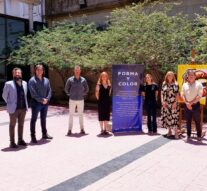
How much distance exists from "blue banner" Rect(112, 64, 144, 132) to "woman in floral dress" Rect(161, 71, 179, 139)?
3.10ft

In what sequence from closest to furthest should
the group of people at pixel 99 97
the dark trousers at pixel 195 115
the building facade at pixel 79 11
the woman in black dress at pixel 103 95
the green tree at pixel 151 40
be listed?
the group of people at pixel 99 97 → the dark trousers at pixel 195 115 → the woman in black dress at pixel 103 95 → the green tree at pixel 151 40 → the building facade at pixel 79 11

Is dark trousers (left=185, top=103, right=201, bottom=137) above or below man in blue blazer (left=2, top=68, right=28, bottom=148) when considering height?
below

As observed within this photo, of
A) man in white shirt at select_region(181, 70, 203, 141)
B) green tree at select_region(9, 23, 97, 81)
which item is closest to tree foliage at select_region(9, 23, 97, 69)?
green tree at select_region(9, 23, 97, 81)

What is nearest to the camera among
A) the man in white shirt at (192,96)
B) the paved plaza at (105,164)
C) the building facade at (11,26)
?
the paved plaza at (105,164)

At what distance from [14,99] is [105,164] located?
2.63 m

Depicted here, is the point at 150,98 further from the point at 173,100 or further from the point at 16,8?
the point at 16,8

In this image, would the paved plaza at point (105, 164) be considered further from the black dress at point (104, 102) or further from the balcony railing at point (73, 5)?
the balcony railing at point (73, 5)

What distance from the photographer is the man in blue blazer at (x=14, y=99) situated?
24.5 ft

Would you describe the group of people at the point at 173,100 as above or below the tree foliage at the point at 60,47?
below

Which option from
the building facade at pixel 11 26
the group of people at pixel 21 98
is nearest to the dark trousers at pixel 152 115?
the group of people at pixel 21 98

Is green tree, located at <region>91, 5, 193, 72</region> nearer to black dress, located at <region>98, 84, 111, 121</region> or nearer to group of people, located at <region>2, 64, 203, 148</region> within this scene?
group of people, located at <region>2, 64, 203, 148</region>

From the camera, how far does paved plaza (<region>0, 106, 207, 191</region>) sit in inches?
206

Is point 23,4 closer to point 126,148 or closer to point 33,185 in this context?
point 126,148

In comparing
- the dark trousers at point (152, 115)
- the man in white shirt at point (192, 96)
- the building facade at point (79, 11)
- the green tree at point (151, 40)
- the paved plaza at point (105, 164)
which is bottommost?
the paved plaza at point (105, 164)
